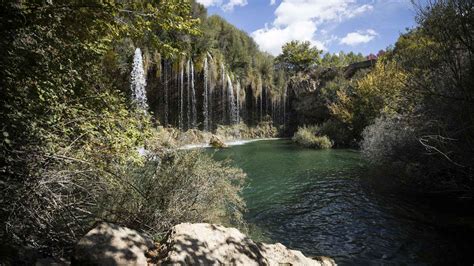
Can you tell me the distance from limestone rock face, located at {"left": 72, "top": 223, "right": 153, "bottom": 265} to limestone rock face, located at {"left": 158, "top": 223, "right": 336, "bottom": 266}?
0.30 m

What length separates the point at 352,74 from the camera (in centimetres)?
3722

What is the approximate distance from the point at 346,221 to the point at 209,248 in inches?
244

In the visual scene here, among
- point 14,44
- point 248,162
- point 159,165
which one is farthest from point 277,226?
point 248,162

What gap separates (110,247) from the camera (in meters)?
3.52

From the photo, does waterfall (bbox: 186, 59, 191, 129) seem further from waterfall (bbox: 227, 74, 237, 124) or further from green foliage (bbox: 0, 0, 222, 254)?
green foliage (bbox: 0, 0, 222, 254)

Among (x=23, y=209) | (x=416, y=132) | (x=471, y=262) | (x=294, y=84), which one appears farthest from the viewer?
(x=294, y=84)

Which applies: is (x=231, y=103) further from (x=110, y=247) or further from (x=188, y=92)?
(x=110, y=247)

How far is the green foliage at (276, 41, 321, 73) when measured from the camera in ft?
171

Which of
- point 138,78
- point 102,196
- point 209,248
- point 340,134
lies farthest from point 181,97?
point 209,248

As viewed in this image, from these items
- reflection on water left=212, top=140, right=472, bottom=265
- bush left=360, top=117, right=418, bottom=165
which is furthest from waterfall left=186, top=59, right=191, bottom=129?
bush left=360, top=117, right=418, bottom=165

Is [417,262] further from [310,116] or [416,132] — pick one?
[310,116]

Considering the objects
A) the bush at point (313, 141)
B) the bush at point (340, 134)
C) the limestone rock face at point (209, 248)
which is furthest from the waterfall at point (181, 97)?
the limestone rock face at point (209, 248)

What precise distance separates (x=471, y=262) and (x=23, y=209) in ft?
25.9

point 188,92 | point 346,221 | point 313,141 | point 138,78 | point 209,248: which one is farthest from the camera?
point 188,92
